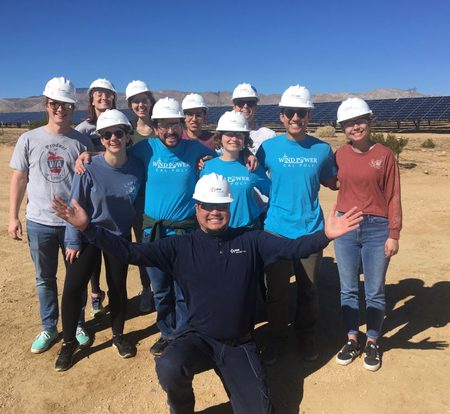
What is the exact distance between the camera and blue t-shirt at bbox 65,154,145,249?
→ 11.6 ft

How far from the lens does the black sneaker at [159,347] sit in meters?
4.00

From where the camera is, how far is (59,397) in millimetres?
3420

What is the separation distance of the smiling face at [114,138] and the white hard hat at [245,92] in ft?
4.66

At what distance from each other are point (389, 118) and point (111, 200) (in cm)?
3077

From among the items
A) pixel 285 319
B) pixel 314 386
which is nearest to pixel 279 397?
pixel 314 386

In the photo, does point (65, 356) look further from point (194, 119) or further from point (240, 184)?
point (194, 119)

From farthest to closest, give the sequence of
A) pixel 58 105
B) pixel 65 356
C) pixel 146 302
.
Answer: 1. pixel 146 302
2. pixel 65 356
3. pixel 58 105

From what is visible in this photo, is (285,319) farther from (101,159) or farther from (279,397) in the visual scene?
(101,159)

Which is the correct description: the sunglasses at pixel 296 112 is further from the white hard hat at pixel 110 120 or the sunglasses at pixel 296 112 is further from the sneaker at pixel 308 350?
the sneaker at pixel 308 350

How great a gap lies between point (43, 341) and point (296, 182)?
2.81 meters

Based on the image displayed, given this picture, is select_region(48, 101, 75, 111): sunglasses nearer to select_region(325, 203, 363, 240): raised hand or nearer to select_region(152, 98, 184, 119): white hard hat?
select_region(152, 98, 184, 119): white hard hat

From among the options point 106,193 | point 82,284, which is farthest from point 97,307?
point 106,193

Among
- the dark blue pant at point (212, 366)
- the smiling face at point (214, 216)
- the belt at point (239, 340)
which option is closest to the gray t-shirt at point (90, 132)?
the smiling face at point (214, 216)

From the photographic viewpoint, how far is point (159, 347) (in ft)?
13.2
